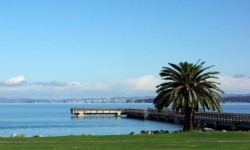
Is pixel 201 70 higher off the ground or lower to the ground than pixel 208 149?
higher

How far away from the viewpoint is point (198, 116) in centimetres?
9319

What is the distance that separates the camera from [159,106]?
1928 inches

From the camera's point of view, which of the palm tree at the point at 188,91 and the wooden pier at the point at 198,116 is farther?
the wooden pier at the point at 198,116

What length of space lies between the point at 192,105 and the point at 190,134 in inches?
302

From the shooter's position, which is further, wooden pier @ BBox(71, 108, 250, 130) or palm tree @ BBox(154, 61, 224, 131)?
wooden pier @ BBox(71, 108, 250, 130)

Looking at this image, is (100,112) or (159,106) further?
(100,112)

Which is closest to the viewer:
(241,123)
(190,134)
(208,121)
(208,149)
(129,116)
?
(208,149)

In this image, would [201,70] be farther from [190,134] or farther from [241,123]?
[241,123]

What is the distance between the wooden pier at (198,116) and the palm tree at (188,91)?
20.7 metres

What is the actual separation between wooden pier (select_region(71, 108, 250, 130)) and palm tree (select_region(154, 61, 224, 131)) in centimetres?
2066

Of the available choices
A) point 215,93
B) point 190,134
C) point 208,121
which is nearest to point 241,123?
point 208,121

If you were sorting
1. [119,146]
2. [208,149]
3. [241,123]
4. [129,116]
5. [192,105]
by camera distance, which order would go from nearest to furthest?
[208,149] < [119,146] < [192,105] < [241,123] < [129,116]

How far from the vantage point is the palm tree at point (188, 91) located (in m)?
47.7

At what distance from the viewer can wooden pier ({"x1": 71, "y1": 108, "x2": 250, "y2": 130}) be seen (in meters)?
71.9
